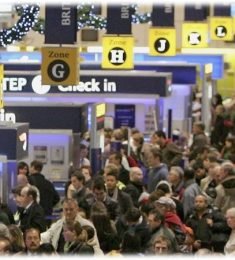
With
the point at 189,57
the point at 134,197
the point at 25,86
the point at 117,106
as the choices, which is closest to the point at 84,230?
the point at 134,197

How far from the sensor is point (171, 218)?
12078 mm

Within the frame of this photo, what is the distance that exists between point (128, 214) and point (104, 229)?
1.12 feet

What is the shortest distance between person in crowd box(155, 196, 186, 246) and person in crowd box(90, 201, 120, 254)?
0.52 meters

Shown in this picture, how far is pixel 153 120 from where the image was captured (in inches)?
934

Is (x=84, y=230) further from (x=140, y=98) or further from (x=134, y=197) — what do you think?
(x=140, y=98)

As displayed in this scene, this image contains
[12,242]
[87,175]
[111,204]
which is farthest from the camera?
[87,175]

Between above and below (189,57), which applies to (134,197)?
below

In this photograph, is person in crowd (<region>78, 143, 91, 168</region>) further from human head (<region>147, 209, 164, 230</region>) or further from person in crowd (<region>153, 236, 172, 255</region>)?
person in crowd (<region>153, 236, 172, 255</region>)

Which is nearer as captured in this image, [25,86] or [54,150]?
[54,150]

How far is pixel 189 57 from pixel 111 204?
1735 centimetres

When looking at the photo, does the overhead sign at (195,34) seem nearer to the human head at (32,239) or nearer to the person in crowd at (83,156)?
the person in crowd at (83,156)

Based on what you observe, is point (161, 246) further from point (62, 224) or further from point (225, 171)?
point (225, 171)

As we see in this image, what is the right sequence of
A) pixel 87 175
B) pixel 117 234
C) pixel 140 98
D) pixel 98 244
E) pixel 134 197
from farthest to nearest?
1. pixel 140 98
2. pixel 87 175
3. pixel 134 197
4. pixel 117 234
5. pixel 98 244

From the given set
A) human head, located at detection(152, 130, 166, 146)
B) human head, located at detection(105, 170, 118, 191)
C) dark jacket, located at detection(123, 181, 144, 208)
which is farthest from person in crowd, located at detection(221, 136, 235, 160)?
human head, located at detection(105, 170, 118, 191)
